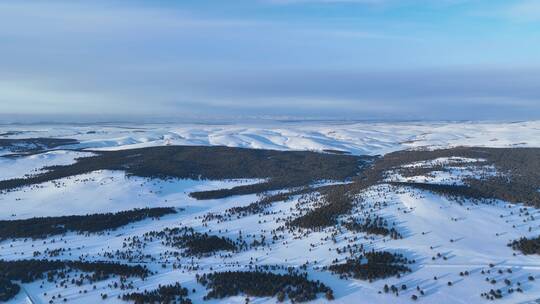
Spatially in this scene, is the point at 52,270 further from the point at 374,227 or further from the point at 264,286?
the point at 374,227

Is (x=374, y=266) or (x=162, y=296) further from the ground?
(x=374, y=266)

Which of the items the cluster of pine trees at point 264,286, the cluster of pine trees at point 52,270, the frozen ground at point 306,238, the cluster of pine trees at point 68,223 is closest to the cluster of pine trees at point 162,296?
the frozen ground at point 306,238

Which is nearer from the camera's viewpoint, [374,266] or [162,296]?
[162,296]

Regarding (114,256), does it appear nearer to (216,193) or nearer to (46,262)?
(46,262)

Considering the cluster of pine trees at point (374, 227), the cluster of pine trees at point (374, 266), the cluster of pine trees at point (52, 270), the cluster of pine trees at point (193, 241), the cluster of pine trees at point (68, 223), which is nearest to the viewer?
the cluster of pine trees at point (374, 266)

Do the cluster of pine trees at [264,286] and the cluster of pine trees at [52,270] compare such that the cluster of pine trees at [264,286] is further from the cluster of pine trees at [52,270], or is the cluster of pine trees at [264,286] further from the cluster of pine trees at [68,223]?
the cluster of pine trees at [68,223]

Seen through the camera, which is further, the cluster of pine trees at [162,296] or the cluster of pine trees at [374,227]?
the cluster of pine trees at [374,227]

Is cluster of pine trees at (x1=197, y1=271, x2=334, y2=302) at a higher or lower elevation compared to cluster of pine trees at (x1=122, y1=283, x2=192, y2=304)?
higher

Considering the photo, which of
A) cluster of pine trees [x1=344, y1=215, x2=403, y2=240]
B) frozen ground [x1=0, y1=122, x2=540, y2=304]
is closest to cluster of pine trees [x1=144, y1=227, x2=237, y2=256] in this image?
frozen ground [x1=0, y1=122, x2=540, y2=304]

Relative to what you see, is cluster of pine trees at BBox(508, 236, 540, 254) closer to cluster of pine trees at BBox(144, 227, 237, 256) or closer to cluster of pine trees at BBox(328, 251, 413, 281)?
cluster of pine trees at BBox(328, 251, 413, 281)

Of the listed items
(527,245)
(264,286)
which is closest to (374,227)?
(527,245)

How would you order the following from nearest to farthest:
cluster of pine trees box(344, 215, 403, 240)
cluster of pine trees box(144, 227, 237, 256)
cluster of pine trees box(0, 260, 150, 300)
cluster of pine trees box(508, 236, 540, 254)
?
cluster of pine trees box(0, 260, 150, 300) < cluster of pine trees box(508, 236, 540, 254) < cluster of pine trees box(344, 215, 403, 240) < cluster of pine trees box(144, 227, 237, 256)
